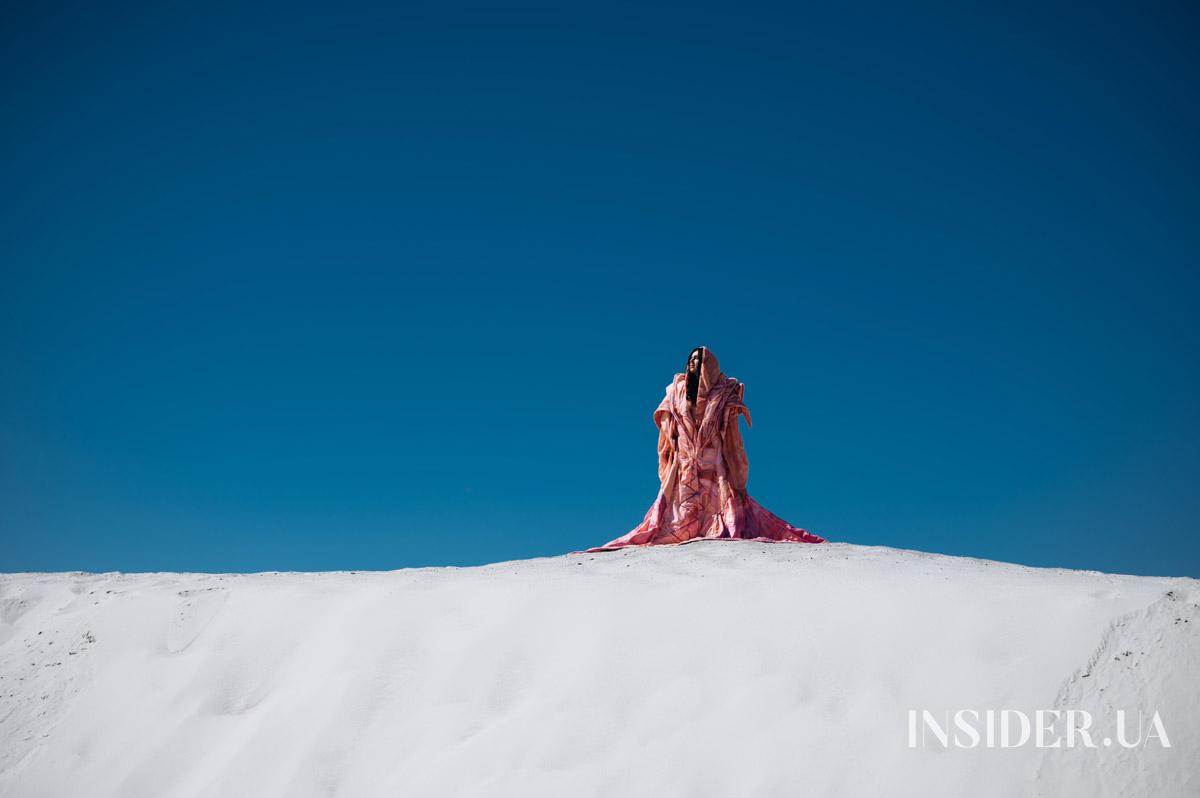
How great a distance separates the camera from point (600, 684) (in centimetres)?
719

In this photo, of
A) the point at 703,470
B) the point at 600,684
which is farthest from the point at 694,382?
the point at 600,684

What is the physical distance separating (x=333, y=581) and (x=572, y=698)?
4.20 meters

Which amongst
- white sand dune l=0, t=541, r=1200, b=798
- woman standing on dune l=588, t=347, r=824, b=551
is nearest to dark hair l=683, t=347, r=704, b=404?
woman standing on dune l=588, t=347, r=824, b=551

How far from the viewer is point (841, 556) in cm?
1103

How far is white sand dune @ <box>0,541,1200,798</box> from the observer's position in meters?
6.09

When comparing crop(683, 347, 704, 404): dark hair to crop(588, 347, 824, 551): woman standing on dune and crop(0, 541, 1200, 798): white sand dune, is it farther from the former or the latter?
crop(0, 541, 1200, 798): white sand dune

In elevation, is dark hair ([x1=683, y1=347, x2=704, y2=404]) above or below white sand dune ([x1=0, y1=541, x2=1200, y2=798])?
above

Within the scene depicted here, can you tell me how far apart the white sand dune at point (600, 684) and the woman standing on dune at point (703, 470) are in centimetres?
Answer: 435

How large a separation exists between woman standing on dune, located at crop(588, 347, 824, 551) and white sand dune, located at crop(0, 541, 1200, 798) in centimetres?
435

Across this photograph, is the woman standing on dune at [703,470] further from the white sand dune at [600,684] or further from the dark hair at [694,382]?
the white sand dune at [600,684]

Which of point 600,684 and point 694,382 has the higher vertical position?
point 694,382

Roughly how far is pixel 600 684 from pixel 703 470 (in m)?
7.53

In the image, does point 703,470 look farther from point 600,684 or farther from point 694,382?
point 600,684

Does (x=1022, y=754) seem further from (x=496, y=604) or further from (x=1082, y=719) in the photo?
(x=496, y=604)
